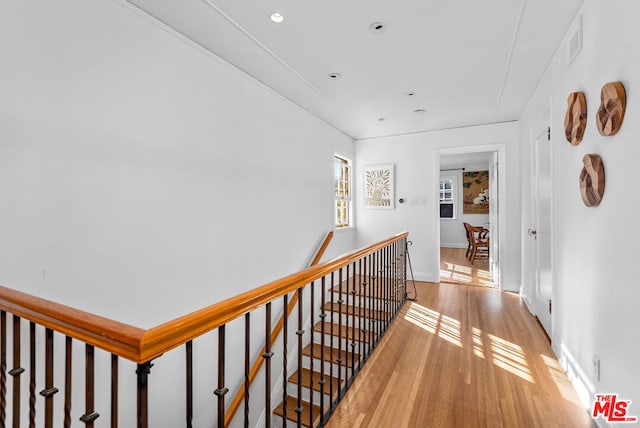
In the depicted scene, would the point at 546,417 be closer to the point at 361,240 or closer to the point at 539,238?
the point at 539,238

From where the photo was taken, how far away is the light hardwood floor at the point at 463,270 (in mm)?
4965

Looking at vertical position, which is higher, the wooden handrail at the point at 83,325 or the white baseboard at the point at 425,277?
the wooden handrail at the point at 83,325

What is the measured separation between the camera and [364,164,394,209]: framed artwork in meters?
5.22

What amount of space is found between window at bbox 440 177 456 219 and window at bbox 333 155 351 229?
4.67 meters

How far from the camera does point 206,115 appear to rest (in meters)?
2.50

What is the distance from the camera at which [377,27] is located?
7.22ft

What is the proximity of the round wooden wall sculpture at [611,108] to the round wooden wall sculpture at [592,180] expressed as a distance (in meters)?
0.17

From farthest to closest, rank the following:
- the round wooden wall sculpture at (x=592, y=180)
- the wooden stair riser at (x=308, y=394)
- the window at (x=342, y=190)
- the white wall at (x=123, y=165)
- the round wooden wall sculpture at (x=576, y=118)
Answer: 1. the window at (x=342, y=190)
2. the wooden stair riser at (x=308, y=394)
3. the round wooden wall sculpture at (x=576, y=118)
4. the round wooden wall sculpture at (x=592, y=180)
5. the white wall at (x=123, y=165)

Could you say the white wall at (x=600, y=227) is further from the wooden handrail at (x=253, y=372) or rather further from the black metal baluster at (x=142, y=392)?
the wooden handrail at (x=253, y=372)

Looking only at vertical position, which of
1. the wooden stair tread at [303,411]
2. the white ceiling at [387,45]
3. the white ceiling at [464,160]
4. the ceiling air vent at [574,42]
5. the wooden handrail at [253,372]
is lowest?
the wooden stair tread at [303,411]

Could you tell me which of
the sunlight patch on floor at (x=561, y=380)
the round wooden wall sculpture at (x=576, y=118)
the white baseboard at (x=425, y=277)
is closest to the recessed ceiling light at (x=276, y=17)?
the round wooden wall sculpture at (x=576, y=118)

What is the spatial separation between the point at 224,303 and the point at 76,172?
138cm

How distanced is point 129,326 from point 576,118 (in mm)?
2566

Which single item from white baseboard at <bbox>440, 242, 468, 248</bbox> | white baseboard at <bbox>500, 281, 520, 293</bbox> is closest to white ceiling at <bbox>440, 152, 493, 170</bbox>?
white baseboard at <bbox>440, 242, 468, 248</bbox>
